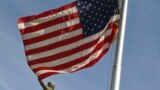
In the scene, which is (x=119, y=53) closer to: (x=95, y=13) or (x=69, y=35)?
(x=69, y=35)

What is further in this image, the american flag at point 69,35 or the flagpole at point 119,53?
the american flag at point 69,35

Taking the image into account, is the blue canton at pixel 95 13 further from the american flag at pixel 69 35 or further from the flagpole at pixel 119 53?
the flagpole at pixel 119 53

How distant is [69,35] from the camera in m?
14.2

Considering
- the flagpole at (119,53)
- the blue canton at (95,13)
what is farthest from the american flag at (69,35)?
the flagpole at (119,53)

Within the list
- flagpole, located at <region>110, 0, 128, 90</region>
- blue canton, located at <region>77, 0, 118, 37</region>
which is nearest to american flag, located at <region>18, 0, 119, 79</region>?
blue canton, located at <region>77, 0, 118, 37</region>

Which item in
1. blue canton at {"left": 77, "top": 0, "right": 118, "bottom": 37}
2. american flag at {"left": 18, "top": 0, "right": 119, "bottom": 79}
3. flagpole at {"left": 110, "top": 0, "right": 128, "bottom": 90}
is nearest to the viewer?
flagpole at {"left": 110, "top": 0, "right": 128, "bottom": 90}

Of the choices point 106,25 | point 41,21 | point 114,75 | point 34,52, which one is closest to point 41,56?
point 34,52

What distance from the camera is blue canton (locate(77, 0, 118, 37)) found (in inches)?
568

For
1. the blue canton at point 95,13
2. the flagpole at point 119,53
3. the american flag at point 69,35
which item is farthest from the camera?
the blue canton at point 95,13

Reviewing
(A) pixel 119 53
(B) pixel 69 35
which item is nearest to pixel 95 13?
(B) pixel 69 35

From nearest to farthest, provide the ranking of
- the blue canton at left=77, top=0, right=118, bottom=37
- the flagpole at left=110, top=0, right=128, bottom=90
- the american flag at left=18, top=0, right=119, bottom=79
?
the flagpole at left=110, top=0, right=128, bottom=90 < the american flag at left=18, top=0, right=119, bottom=79 < the blue canton at left=77, top=0, right=118, bottom=37

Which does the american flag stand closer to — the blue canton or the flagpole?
the blue canton

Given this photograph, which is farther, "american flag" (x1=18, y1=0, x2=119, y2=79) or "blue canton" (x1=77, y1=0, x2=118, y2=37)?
"blue canton" (x1=77, y1=0, x2=118, y2=37)

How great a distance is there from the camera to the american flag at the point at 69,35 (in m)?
13.8
